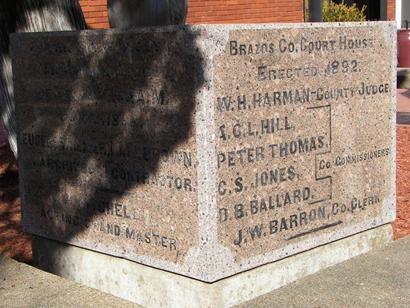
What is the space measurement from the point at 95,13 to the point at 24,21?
7.79 metres

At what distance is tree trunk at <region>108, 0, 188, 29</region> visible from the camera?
5.53 meters

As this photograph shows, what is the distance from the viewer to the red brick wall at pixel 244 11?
647 inches

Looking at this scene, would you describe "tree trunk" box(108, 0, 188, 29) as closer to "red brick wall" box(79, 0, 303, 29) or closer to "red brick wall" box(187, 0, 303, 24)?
"red brick wall" box(79, 0, 303, 29)

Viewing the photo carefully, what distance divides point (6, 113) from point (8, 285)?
1.93 meters

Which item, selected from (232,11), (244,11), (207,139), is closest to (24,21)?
(207,139)

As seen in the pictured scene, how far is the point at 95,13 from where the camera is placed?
1445 centimetres

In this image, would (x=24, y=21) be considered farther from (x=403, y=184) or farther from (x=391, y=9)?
(x=391, y=9)

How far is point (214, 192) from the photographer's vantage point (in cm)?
473

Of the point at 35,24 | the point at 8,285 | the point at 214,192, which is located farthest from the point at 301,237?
the point at 35,24

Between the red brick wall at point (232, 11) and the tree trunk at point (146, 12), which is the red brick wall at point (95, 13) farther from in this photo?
the tree trunk at point (146, 12)

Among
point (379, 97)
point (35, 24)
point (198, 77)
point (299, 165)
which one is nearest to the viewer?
point (198, 77)

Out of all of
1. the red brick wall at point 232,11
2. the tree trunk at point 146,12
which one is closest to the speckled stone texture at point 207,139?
the tree trunk at point 146,12

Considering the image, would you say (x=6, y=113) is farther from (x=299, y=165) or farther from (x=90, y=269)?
(x=299, y=165)

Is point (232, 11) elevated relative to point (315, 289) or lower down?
elevated
